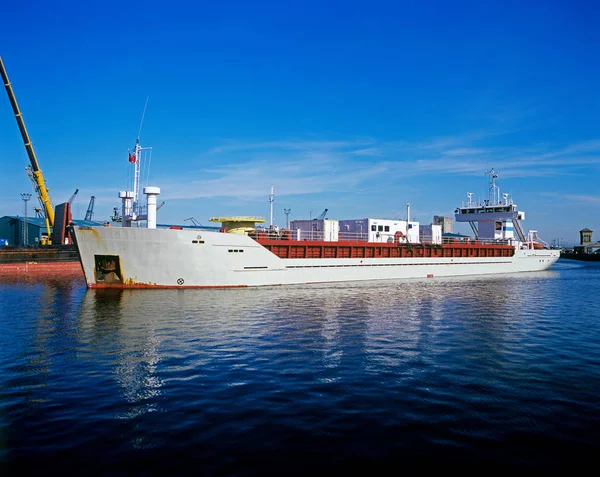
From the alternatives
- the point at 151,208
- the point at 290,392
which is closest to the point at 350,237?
the point at 151,208

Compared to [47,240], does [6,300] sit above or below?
below

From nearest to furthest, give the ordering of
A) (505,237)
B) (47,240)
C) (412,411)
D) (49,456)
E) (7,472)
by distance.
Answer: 1. (7,472)
2. (49,456)
3. (412,411)
4. (505,237)
5. (47,240)

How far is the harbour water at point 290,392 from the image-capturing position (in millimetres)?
7629

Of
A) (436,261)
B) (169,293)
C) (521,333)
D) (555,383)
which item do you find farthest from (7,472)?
(436,261)

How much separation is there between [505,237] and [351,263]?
107 feet

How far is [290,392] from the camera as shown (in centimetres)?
1083

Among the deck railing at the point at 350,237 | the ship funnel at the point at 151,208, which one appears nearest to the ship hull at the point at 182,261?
the ship funnel at the point at 151,208

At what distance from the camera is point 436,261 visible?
49656mm

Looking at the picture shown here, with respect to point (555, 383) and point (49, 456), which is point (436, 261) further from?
point (49, 456)

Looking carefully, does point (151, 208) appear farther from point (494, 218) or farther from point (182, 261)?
point (494, 218)

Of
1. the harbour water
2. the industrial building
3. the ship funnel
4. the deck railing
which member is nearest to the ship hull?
the ship funnel

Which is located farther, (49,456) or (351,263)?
(351,263)

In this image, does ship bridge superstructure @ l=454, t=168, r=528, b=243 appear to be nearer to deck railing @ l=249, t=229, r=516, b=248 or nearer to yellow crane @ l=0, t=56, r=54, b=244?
deck railing @ l=249, t=229, r=516, b=248

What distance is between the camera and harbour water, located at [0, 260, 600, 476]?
763 centimetres
